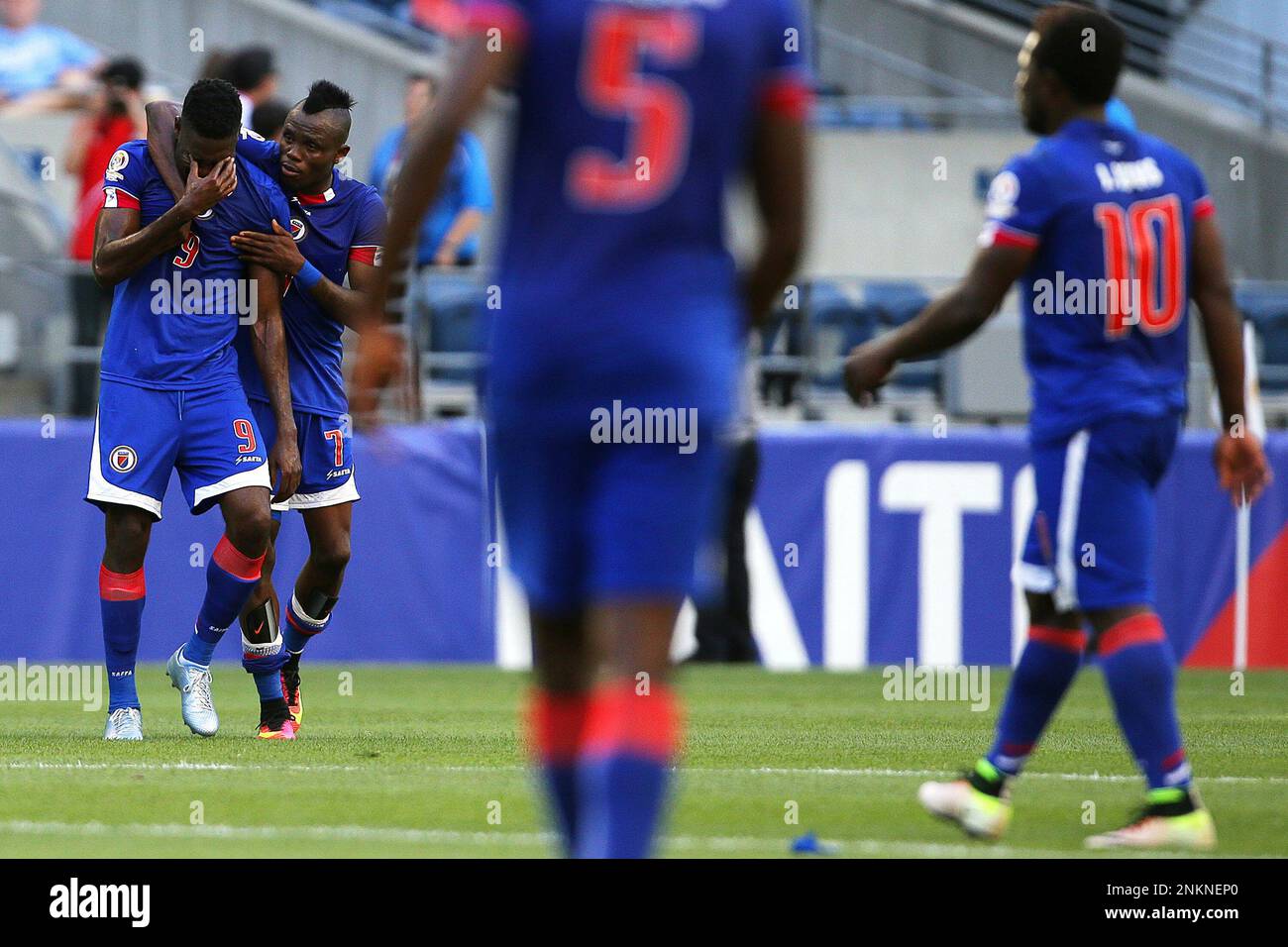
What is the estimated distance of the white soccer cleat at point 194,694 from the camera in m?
8.35

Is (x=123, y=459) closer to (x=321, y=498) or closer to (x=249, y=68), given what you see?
(x=321, y=498)

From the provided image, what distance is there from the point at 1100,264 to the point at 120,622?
13.3ft

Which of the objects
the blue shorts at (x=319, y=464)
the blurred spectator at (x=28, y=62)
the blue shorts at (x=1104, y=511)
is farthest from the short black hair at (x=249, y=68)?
Answer: the blue shorts at (x=1104, y=511)

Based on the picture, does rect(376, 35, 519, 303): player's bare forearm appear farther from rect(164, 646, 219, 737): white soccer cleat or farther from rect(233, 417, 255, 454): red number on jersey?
rect(164, 646, 219, 737): white soccer cleat

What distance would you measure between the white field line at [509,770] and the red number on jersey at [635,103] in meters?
3.79

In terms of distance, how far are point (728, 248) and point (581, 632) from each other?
77cm

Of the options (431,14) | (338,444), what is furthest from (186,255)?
(431,14)

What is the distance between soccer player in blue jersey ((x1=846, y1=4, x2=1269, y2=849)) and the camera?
5660mm

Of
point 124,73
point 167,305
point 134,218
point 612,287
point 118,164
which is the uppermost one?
point 124,73

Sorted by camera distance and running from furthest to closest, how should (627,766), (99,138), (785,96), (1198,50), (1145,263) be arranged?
(1198,50), (99,138), (1145,263), (785,96), (627,766)

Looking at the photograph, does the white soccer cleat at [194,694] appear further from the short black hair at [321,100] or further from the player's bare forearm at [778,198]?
the player's bare forearm at [778,198]

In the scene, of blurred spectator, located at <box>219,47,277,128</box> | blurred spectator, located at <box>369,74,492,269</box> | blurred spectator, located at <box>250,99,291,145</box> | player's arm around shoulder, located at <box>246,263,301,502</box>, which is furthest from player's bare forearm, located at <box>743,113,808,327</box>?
blurred spectator, located at <box>369,74,492,269</box>

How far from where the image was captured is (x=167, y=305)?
7.95m
